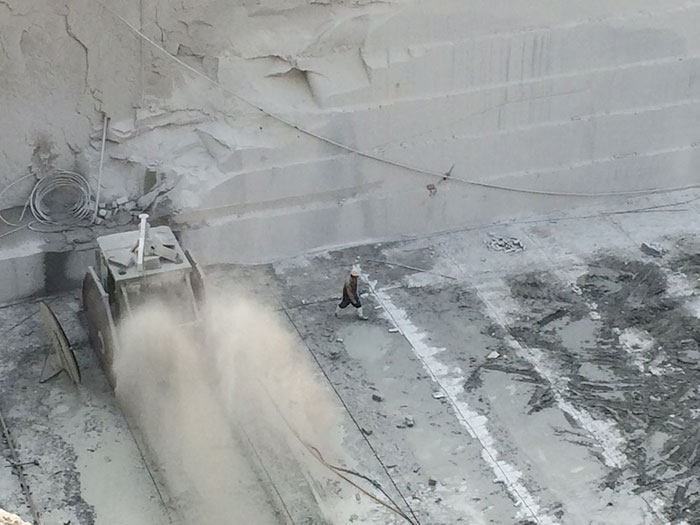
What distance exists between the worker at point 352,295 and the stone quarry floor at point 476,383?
10cm

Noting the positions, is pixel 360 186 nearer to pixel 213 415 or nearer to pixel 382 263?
pixel 382 263

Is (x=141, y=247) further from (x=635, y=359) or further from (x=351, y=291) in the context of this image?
(x=635, y=359)

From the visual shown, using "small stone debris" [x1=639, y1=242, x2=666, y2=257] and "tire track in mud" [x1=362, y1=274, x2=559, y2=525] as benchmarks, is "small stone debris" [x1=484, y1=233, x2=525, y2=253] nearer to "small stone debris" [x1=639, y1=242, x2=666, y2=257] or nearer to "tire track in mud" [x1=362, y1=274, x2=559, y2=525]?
"small stone debris" [x1=639, y1=242, x2=666, y2=257]

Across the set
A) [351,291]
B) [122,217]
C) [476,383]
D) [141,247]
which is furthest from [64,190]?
[476,383]

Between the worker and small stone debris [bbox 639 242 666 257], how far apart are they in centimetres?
365

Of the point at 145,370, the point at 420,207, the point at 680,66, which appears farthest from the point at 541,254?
the point at 145,370

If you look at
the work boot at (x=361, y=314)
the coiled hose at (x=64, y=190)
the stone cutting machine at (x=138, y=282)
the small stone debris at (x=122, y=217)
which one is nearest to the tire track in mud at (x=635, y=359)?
the work boot at (x=361, y=314)

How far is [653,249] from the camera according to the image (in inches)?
574

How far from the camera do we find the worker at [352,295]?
1312cm

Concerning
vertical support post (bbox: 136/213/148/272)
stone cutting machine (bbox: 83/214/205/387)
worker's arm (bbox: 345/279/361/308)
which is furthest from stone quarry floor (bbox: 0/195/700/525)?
vertical support post (bbox: 136/213/148/272)

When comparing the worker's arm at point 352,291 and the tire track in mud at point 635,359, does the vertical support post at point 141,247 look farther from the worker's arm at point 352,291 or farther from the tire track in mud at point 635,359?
the tire track in mud at point 635,359

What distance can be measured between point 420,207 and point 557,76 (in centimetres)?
224

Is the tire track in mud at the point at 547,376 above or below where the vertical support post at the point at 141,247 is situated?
below

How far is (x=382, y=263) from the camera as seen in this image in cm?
1434
